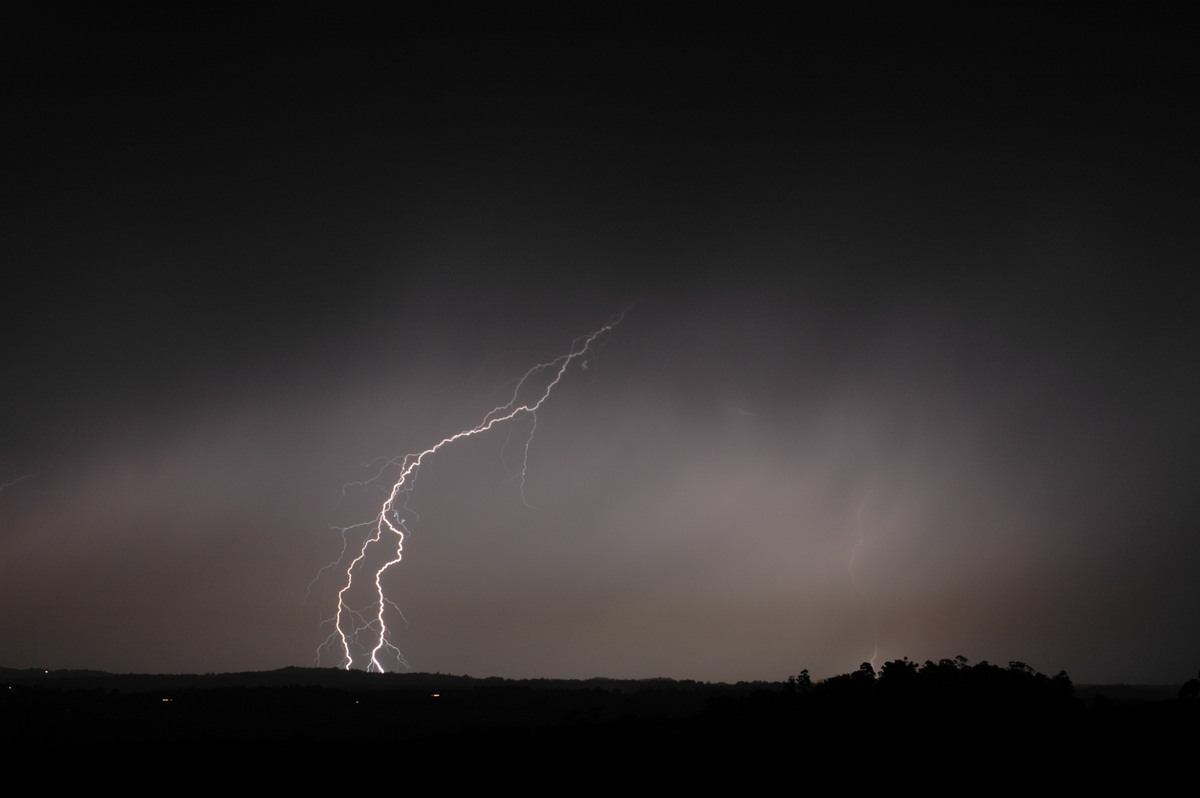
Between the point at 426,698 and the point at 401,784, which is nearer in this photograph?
the point at 401,784

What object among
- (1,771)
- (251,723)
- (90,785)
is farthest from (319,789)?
(251,723)

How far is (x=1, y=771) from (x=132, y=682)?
90345 millimetres

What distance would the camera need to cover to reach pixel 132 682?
10200cm

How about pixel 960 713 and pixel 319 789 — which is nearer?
pixel 319 789

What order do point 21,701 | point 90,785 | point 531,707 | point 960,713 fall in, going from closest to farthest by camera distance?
point 90,785 < point 960,713 < point 21,701 < point 531,707

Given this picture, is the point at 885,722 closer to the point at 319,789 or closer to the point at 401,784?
the point at 401,784

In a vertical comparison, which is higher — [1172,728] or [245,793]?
[1172,728]

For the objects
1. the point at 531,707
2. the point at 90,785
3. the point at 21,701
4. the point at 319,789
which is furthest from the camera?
the point at 531,707

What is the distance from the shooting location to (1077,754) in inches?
693

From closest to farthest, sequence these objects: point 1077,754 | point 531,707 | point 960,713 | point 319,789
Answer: point 1077,754 < point 319,789 < point 960,713 < point 531,707

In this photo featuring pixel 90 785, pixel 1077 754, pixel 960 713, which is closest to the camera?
pixel 1077 754

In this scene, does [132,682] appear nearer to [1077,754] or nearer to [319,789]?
[319,789]

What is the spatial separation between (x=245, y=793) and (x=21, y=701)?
3958 cm

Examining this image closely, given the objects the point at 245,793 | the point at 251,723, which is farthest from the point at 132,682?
the point at 245,793
